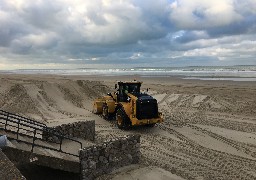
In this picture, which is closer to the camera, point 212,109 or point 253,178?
point 253,178

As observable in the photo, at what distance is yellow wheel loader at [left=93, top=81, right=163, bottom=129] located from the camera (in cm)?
1401

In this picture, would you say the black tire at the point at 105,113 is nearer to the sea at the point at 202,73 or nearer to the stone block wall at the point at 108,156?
the stone block wall at the point at 108,156

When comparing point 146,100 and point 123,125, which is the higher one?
point 146,100

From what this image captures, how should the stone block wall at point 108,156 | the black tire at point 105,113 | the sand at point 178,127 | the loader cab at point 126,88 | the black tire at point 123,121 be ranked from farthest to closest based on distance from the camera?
the black tire at point 105,113 → the loader cab at point 126,88 → the black tire at point 123,121 → the sand at point 178,127 → the stone block wall at point 108,156

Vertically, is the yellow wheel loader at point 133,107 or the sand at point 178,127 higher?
the yellow wheel loader at point 133,107

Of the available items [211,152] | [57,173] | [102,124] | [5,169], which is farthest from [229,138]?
[5,169]

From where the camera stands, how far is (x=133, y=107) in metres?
14.2

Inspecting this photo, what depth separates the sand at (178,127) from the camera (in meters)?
9.48

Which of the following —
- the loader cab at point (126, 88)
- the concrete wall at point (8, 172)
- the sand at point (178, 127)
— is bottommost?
the sand at point (178, 127)

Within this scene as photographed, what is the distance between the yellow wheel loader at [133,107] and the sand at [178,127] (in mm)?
541

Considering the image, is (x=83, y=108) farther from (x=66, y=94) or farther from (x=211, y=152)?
(x=211, y=152)

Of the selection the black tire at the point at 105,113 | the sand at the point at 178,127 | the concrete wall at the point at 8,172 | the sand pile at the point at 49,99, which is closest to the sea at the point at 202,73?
the sand at the point at 178,127

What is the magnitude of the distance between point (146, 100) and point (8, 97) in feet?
36.8

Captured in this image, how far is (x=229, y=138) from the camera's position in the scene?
13.4m
